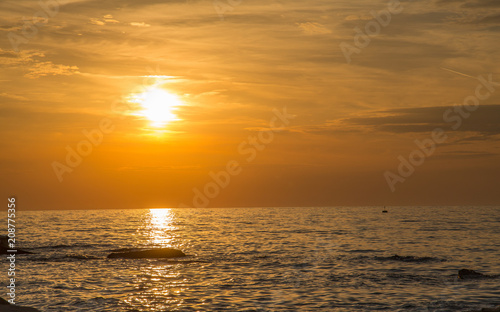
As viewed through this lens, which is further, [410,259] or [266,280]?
[410,259]

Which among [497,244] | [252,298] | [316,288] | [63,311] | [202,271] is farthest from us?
[497,244]

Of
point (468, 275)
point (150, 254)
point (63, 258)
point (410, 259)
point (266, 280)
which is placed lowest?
point (468, 275)

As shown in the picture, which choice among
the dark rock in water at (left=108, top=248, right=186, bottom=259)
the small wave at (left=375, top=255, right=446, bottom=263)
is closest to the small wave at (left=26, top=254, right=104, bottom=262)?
the dark rock in water at (left=108, top=248, right=186, bottom=259)

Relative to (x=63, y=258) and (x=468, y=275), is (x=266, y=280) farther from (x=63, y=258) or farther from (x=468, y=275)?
(x=63, y=258)

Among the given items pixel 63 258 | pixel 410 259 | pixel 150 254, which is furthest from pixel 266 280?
pixel 63 258

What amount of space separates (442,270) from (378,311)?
688 inches

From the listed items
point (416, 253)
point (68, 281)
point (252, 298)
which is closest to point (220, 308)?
point (252, 298)

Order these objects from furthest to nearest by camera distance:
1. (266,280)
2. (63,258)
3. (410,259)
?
1. (63,258)
2. (410,259)
3. (266,280)

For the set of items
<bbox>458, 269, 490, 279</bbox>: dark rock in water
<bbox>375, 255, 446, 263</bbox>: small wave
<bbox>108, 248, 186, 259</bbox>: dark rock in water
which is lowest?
<bbox>458, 269, 490, 279</bbox>: dark rock in water

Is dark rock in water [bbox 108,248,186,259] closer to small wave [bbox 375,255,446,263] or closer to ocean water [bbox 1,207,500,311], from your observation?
ocean water [bbox 1,207,500,311]

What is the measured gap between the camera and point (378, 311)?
2605cm

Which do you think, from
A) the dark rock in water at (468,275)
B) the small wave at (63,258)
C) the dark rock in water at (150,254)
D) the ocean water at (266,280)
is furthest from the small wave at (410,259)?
the small wave at (63,258)

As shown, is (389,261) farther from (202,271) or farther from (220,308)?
(220,308)

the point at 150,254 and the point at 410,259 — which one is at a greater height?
the point at 150,254
